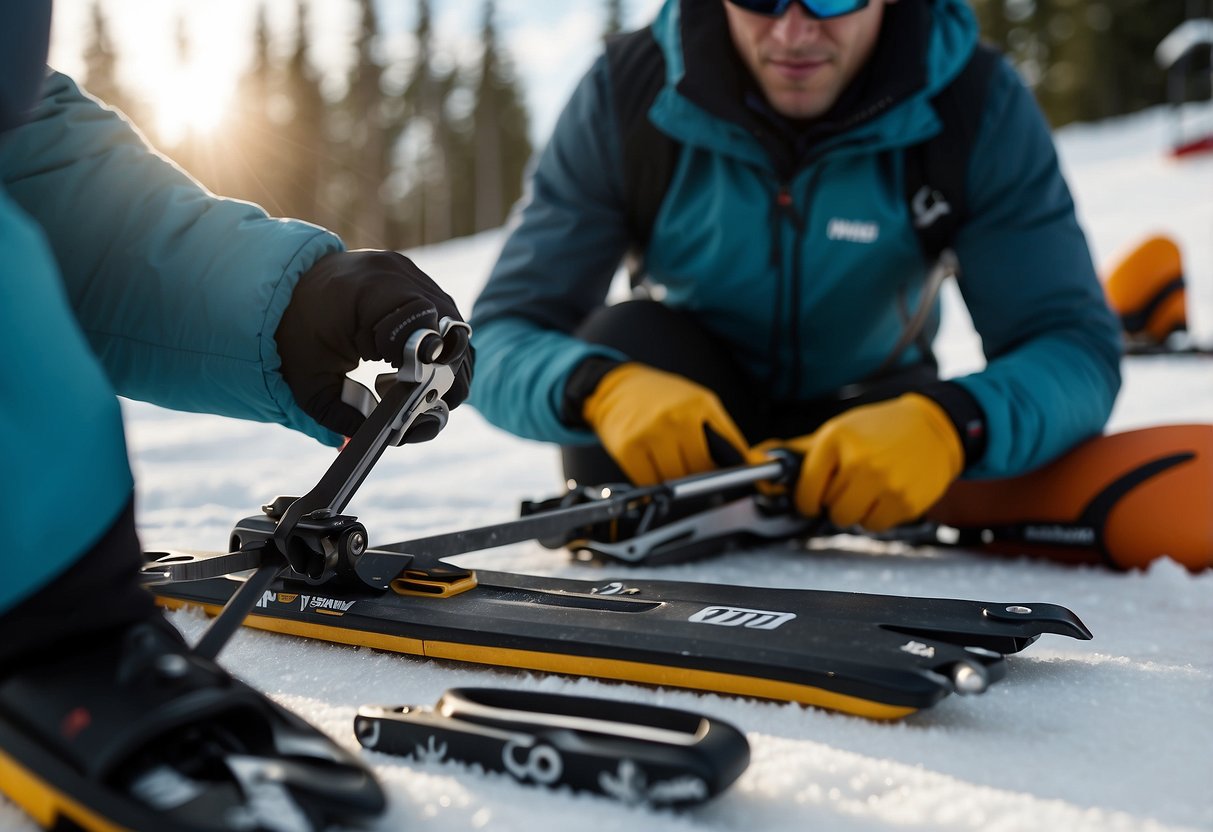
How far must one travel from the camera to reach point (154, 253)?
136 centimetres

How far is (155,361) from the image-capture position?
1413 millimetres

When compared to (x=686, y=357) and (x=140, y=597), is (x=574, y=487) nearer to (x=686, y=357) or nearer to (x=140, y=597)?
(x=686, y=357)

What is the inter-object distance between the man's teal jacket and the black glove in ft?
2.78

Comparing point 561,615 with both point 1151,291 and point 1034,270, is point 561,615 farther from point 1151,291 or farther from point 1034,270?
point 1151,291

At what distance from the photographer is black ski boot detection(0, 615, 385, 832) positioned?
2.36ft

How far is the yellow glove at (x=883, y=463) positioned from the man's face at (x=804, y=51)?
70 centimetres

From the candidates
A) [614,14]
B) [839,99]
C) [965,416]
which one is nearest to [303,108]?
[614,14]

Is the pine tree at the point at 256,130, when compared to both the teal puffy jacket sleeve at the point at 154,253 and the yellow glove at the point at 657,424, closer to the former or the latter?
the yellow glove at the point at 657,424

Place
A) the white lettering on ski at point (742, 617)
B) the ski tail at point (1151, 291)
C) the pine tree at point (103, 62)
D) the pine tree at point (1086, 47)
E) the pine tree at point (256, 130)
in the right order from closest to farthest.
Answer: the white lettering on ski at point (742, 617)
the ski tail at point (1151, 291)
the pine tree at point (256, 130)
the pine tree at point (1086, 47)
the pine tree at point (103, 62)

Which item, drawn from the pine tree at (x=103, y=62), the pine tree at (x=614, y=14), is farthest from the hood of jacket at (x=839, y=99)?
the pine tree at (x=103, y=62)

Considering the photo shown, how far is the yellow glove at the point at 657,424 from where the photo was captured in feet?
6.73

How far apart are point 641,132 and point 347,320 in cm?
126

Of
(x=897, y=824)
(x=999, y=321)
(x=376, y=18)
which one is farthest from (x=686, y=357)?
(x=376, y=18)

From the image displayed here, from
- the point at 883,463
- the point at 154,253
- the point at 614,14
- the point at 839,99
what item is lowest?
the point at 883,463
